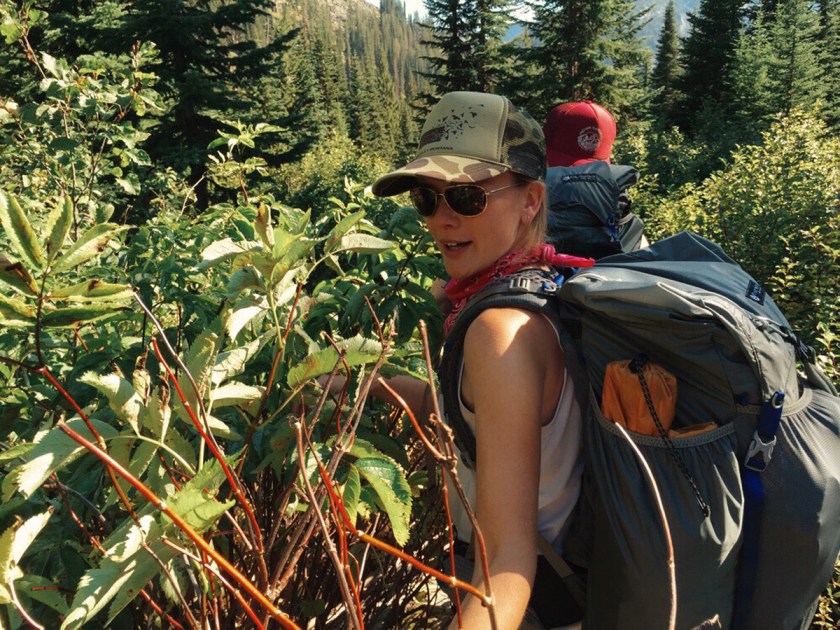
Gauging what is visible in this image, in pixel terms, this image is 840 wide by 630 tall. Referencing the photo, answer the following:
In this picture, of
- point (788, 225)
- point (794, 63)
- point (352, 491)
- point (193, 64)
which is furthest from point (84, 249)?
point (794, 63)

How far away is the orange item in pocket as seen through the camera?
948 millimetres

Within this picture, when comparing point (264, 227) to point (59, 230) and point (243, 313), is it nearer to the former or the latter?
point (243, 313)

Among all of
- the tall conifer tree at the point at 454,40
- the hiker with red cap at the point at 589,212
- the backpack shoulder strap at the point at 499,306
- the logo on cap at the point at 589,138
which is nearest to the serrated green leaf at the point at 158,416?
the backpack shoulder strap at the point at 499,306

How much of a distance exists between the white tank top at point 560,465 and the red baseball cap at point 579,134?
67.3 inches

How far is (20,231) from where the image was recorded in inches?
35.4

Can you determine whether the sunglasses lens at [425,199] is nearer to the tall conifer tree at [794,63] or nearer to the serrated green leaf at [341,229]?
the serrated green leaf at [341,229]

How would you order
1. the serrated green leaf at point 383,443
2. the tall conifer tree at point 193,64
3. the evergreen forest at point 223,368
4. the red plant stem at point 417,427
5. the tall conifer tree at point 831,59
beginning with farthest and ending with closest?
the tall conifer tree at point 831,59 < the tall conifer tree at point 193,64 < the serrated green leaf at point 383,443 < the evergreen forest at point 223,368 < the red plant stem at point 417,427

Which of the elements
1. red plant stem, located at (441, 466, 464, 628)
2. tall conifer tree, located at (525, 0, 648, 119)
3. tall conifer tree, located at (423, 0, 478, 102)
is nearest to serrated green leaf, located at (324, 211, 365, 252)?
red plant stem, located at (441, 466, 464, 628)

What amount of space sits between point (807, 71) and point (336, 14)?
170959 millimetres

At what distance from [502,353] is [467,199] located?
1.25ft

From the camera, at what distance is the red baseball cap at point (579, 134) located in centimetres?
263

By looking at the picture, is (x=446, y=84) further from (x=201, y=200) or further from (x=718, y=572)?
(x=718, y=572)

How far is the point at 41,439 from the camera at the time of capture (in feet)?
2.77

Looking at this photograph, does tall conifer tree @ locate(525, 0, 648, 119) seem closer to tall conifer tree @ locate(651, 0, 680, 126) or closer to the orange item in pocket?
tall conifer tree @ locate(651, 0, 680, 126)
